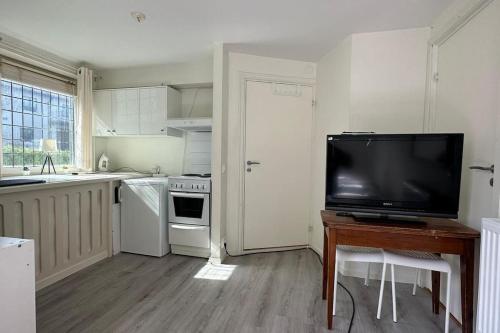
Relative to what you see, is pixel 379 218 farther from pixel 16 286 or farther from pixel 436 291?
pixel 16 286

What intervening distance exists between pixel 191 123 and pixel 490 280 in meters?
2.72

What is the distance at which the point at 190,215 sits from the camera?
284 centimetres

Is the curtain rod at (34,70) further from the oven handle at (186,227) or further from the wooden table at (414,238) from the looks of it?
the wooden table at (414,238)

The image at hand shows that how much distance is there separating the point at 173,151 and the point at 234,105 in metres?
1.13

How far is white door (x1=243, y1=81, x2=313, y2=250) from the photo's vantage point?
9.82ft

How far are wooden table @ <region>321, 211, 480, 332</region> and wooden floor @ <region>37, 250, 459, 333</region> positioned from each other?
0.34 m

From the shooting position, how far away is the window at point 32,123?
2660mm

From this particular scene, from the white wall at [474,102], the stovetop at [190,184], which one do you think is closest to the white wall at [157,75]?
the stovetop at [190,184]

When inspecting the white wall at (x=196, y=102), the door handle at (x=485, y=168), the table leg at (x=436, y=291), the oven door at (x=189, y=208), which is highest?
the white wall at (x=196, y=102)

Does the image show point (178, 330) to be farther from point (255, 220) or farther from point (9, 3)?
point (9, 3)

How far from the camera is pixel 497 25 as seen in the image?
5.02 feet

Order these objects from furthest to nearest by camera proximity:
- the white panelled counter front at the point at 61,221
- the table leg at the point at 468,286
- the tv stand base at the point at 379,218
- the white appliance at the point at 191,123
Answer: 1. the white appliance at the point at 191,123
2. the white panelled counter front at the point at 61,221
3. the tv stand base at the point at 379,218
4. the table leg at the point at 468,286

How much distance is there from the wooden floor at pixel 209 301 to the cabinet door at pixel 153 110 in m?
1.57

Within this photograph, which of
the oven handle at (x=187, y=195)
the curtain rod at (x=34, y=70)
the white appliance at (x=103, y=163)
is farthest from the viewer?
the white appliance at (x=103, y=163)
